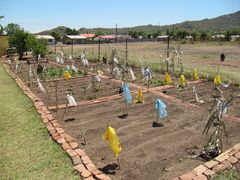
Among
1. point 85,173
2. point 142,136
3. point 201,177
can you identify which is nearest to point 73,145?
point 85,173

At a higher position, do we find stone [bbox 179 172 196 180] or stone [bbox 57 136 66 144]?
stone [bbox 57 136 66 144]

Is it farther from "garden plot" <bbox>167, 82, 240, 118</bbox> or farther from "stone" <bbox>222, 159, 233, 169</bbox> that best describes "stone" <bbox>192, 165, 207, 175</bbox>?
"garden plot" <bbox>167, 82, 240, 118</bbox>

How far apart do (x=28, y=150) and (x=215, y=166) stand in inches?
103

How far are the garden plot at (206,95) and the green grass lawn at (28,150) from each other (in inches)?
141

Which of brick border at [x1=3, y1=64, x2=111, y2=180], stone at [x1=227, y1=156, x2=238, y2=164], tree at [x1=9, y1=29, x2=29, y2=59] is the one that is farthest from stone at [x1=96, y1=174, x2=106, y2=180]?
tree at [x1=9, y1=29, x2=29, y2=59]

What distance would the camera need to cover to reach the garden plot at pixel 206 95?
608cm

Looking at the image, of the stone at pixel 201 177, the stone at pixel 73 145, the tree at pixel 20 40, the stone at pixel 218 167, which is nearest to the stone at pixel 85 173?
the stone at pixel 73 145

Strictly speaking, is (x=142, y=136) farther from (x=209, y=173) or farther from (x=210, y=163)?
(x=209, y=173)

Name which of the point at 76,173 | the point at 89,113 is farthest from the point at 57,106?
the point at 76,173

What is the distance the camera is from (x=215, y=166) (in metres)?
3.35

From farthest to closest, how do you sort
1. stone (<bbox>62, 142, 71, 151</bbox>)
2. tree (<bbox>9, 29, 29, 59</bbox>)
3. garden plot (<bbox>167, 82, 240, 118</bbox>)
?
tree (<bbox>9, 29, 29, 59</bbox>), garden plot (<bbox>167, 82, 240, 118</bbox>), stone (<bbox>62, 142, 71, 151</bbox>)

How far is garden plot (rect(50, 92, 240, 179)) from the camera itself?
3.50 metres

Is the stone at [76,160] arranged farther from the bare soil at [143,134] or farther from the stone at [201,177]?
the stone at [201,177]

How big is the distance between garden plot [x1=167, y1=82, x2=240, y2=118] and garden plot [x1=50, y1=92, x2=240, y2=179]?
0.64 meters
